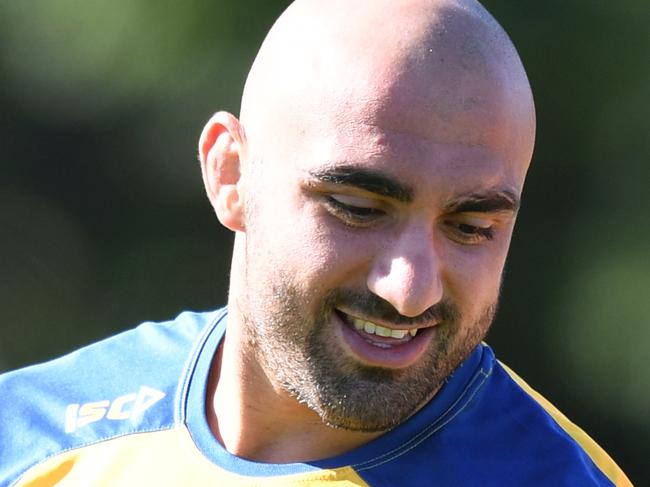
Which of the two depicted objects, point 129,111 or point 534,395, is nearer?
point 534,395

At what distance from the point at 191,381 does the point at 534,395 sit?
2.18 ft

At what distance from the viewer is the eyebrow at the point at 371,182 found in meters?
2.14

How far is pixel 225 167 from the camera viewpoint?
2545 millimetres

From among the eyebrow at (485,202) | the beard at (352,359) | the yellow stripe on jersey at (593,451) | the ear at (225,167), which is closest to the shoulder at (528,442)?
the yellow stripe on jersey at (593,451)

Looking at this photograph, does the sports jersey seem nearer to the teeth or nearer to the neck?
the neck

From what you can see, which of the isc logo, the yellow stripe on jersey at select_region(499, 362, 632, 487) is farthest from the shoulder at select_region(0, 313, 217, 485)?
the yellow stripe on jersey at select_region(499, 362, 632, 487)

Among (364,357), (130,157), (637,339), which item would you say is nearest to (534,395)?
(364,357)

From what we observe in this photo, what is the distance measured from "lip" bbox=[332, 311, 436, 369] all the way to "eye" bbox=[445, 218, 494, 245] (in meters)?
0.16

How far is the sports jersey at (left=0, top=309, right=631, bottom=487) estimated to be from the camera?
2.29m

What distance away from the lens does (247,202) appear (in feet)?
8.00

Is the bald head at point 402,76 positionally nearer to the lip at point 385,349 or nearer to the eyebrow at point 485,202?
the eyebrow at point 485,202

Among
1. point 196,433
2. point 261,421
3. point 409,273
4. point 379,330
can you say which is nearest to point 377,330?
point 379,330

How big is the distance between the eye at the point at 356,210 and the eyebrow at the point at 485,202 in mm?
120

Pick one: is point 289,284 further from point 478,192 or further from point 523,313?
point 523,313
